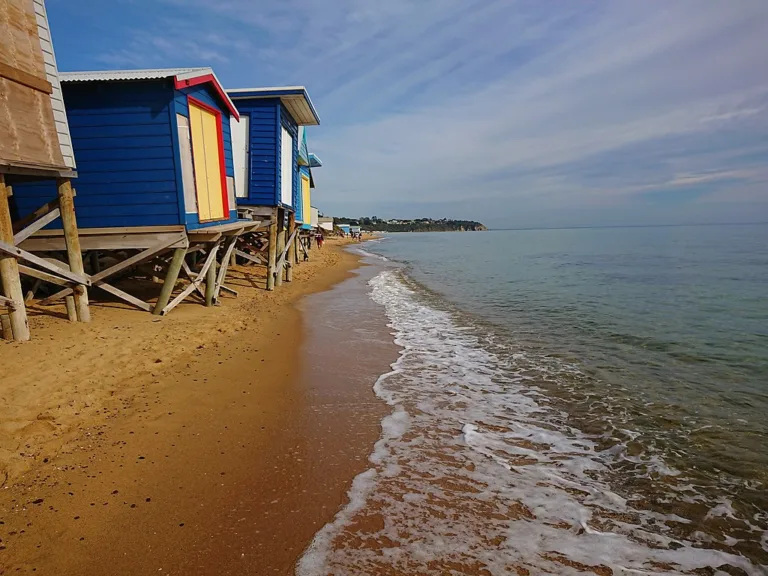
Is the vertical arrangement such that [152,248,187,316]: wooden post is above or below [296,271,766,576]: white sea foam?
above

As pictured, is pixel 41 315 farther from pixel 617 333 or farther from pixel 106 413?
pixel 617 333

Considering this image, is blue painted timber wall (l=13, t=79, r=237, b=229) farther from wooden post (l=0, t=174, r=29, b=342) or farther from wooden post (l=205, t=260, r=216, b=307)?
wooden post (l=0, t=174, r=29, b=342)

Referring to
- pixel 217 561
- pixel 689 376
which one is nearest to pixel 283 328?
pixel 217 561

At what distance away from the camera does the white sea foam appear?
3.17 m

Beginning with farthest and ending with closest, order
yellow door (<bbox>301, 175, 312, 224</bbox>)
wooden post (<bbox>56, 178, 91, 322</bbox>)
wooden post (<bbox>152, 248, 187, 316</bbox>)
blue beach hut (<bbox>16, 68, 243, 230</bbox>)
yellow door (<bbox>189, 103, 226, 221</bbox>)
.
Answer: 1. yellow door (<bbox>301, 175, 312, 224</bbox>)
2. yellow door (<bbox>189, 103, 226, 221</bbox>)
3. wooden post (<bbox>152, 248, 187, 316</bbox>)
4. blue beach hut (<bbox>16, 68, 243, 230</bbox>)
5. wooden post (<bbox>56, 178, 91, 322</bbox>)

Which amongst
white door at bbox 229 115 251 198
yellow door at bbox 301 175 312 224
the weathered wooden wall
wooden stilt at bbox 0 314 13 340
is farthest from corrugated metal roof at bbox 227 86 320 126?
yellow door at bbox 301 175 312 224

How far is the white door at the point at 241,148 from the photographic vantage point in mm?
13469

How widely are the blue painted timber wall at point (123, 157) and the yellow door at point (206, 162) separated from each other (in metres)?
0.70

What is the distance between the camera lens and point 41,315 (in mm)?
8023

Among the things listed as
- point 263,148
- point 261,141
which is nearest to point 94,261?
point 263,148

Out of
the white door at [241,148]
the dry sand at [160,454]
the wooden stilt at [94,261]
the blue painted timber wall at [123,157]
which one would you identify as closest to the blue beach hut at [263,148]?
the white door at [241,148]

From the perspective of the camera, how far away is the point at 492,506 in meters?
3.78

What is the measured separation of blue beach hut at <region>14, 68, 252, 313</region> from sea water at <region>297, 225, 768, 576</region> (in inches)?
215

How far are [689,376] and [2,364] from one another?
10227 millimetres
